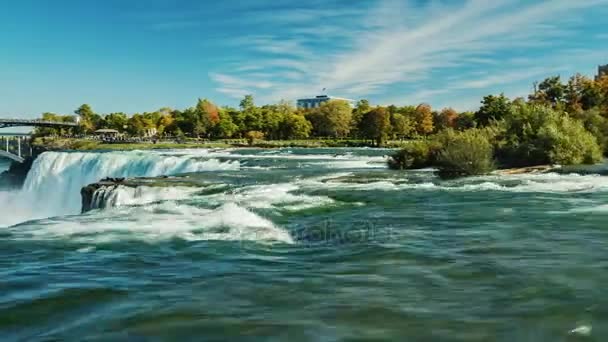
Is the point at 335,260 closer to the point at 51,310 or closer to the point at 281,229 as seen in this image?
the point at 281,229

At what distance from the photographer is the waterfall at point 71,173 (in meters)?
39.1

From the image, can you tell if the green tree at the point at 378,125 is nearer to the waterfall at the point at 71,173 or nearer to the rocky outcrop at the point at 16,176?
the rocky outcrop at the point at 16,176

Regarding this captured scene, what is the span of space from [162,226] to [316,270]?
5894 mm

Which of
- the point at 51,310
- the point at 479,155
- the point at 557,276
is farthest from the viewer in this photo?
the point at 479,155

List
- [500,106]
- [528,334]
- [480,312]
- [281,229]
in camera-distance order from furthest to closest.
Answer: [500,106] → [281,229] → [480,312] → [528,334]

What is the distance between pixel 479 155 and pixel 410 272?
66.5 feet

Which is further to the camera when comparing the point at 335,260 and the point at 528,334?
the point at 335,260

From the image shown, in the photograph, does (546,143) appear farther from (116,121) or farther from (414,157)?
(116,121)

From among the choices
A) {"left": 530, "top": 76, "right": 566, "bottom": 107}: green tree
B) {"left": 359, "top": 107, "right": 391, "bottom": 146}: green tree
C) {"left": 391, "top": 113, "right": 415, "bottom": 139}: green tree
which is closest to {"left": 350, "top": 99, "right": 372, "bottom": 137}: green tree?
{"left": 391, "top": 113, "right": 415, "bottom": 139}: green tree

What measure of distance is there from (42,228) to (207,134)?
125m

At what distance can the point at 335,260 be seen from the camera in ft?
35.6

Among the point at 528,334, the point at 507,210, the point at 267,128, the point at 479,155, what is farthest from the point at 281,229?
the point at 267,128

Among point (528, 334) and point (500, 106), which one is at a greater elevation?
point (500, 106)

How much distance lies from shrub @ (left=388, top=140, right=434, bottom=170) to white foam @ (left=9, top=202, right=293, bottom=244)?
20117mm
